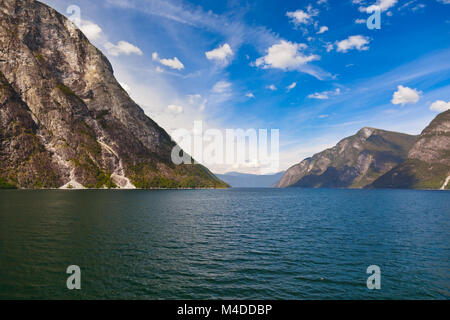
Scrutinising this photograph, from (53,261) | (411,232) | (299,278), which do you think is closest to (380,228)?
(411,232)

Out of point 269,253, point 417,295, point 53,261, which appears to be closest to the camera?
point 417,295

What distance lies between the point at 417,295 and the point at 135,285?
30047 mm

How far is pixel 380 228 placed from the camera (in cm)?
5888

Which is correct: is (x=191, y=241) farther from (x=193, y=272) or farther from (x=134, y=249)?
(x=193, y=272)

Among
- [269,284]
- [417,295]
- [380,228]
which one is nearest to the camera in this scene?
[417,295]

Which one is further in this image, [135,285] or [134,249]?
[134,249]

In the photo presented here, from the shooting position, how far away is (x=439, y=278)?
2881cm

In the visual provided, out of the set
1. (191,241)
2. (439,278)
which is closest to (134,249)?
(191,241)

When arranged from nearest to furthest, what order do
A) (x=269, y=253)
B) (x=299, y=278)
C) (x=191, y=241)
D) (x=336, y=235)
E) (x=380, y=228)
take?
(x=299, y=278)
(x=269, y=253)
(x=191, y=241)
(x=336, y=235)
(x=380, y=228)

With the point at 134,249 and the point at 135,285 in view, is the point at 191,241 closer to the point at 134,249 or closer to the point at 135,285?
the point at 134,249

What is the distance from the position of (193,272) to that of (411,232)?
5262cm

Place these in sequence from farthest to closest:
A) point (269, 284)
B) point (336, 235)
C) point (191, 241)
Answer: point (336, 235), point (191, 241), point (269, 284)

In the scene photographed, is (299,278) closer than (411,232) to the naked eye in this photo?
Yes
